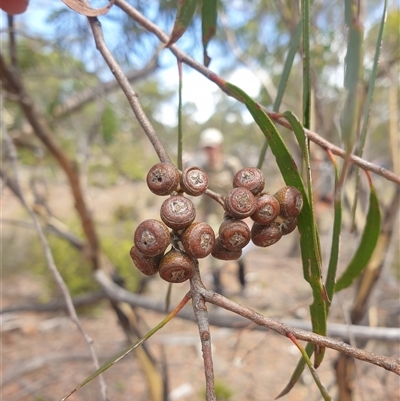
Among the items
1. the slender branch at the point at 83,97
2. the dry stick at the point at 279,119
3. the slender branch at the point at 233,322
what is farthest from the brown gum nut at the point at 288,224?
the slender branch at the point at 83,97

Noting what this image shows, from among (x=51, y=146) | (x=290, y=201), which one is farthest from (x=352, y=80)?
(x=51, y=146)

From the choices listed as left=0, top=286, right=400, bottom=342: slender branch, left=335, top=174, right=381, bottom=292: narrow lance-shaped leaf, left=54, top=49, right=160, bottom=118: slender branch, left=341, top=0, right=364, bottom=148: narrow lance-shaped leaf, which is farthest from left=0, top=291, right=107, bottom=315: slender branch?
left=341, top=0, right=364, bottom=148: narrow lance-shaped leaf

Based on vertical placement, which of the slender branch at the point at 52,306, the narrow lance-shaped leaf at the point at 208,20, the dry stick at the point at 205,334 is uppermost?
the narrow lance-shaped leaf at the point at 208,20

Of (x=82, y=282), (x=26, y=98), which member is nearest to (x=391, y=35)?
(x=26, y=98)

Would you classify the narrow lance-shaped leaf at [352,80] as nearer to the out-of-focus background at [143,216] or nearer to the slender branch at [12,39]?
the out-of-focus background at [143,216]

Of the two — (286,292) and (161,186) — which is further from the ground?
(161,186)

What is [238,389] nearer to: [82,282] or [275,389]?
[275,389]

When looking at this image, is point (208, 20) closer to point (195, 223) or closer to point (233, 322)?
point (195, 223)
